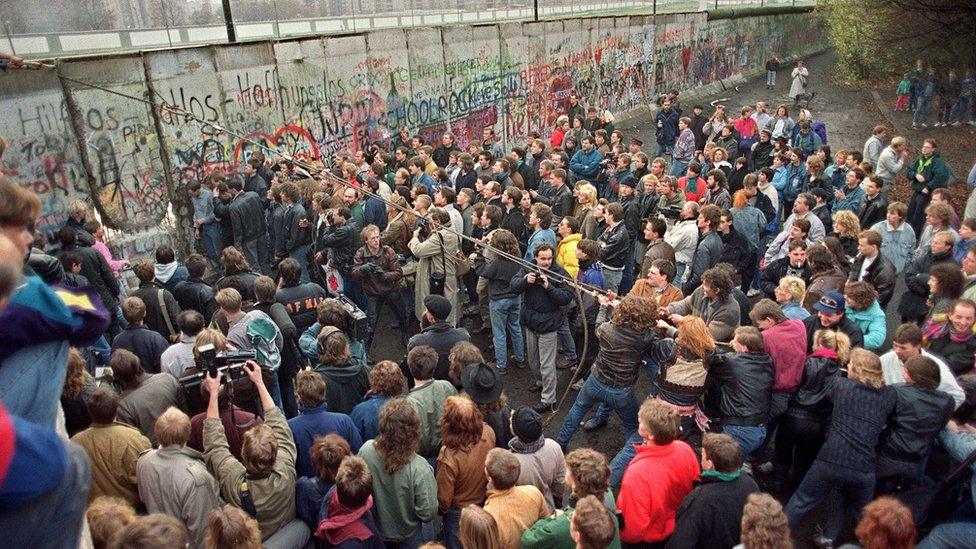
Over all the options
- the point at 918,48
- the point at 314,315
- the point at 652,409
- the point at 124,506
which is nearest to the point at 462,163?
the point at 314,315

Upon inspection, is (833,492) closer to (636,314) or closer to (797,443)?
(797,443)

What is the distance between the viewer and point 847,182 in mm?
9578

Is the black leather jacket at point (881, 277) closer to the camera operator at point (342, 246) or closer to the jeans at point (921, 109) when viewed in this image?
the camera operator at point (342, 246)

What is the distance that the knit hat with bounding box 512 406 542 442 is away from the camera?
14.2 feet

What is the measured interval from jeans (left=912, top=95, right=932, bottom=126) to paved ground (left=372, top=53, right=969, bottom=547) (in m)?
0.97

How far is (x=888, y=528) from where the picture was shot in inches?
133

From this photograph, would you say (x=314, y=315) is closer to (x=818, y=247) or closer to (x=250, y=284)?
(x=250, y=284)

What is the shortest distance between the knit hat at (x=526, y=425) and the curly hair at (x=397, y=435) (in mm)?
622

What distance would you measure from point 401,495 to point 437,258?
4.26m

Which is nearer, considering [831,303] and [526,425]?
[526,425]

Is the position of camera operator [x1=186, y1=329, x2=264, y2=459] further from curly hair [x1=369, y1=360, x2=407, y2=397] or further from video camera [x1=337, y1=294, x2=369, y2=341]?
video camera [x1=337, y1=294, x2=369, y2=341]

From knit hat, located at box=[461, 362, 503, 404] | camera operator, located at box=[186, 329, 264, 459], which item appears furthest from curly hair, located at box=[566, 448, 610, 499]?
camera operator, located at box=[186, 329, 264, 459]

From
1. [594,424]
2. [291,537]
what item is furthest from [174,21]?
[291,537]

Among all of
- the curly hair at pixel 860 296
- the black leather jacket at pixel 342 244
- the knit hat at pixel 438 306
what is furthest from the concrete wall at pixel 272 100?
the curly hair at pixel 860 296
